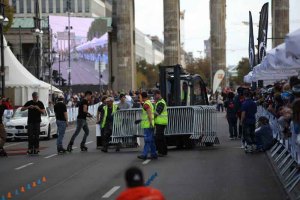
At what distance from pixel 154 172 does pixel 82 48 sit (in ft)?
241

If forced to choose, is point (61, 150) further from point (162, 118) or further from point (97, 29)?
point (97, 29)

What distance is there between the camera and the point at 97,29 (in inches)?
3610

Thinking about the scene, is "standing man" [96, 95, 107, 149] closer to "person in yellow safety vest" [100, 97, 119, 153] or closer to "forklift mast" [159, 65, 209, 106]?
"person in yellow safety vest" [100, 97, 119, 153]

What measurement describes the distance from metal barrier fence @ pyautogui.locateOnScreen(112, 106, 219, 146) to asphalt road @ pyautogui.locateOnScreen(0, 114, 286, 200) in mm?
481

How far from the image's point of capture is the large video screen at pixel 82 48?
89750 mm

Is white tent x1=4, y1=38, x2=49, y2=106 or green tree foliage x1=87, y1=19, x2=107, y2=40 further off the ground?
green tree foliage x1=87, y1=19, x2=107, y2=40

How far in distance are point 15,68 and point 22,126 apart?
44.0 ft

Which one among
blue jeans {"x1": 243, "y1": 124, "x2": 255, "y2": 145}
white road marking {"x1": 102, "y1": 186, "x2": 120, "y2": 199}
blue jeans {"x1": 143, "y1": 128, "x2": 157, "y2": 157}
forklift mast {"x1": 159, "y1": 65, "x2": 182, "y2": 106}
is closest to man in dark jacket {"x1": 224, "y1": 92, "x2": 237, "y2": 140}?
forklift mast {"x1": 159, "y1": 65, "x2": 182, "y2": 106}

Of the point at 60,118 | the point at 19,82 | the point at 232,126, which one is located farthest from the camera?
the point at 19,82

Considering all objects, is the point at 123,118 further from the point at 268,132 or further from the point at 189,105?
the point at 268,132

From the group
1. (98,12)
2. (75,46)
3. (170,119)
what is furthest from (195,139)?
(98,12)

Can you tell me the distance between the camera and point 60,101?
83.0 feet

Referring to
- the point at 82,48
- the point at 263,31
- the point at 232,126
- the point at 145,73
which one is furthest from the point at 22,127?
the point at 145,73

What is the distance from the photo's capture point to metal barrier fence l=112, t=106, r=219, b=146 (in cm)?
2503
